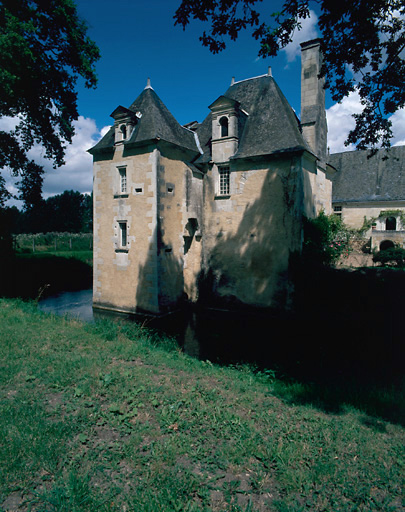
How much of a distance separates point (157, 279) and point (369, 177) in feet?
68.4

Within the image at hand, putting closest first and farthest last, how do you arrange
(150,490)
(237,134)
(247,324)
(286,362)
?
1. (150,490)
2. (286,362)
3. (247,324)
4. (237,134)

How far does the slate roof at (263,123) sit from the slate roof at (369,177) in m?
12.8

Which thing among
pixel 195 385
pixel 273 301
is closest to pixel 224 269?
pixel 273 301

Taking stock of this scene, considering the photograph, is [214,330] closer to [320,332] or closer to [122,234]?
[320,332]

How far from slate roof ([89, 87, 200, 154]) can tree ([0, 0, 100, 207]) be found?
79.1 inches

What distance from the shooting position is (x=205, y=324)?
13.5 metres

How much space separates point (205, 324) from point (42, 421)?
9.64 metres

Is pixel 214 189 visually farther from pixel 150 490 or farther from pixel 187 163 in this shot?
pixel 150 490

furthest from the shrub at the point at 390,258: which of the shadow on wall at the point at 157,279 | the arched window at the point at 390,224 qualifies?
the shadow on wall at the point at 157,279

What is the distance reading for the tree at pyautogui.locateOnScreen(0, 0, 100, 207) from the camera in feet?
36.2

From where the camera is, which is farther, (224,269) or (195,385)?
(224,269)

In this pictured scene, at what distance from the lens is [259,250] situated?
46.1ft

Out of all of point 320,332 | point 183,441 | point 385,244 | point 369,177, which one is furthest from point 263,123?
point 385,244

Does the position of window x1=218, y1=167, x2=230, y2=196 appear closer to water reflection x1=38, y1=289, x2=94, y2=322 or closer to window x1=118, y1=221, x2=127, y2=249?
window x1=118, y1=221, x2=127, y2=249
